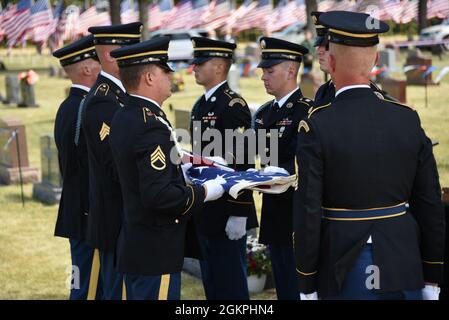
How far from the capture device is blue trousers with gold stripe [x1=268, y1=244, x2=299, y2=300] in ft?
17.9

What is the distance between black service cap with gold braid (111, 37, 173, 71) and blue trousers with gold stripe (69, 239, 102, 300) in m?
1.77

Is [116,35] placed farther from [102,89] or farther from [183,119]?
[183,119]

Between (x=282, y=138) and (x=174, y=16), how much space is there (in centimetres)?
3888

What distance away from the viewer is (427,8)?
134 feet

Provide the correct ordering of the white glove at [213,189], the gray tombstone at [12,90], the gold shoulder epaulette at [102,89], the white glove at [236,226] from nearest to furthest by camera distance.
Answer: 1. the white glove at [213,189]
2. the gold shoulder epaulette at [102,89]
3. the white glove at [236,226]
4. the gray tombstone at [12,90]

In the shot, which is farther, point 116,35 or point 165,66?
point 116,35

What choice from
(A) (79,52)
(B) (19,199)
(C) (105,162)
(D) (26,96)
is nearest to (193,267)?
(A) (79,52)

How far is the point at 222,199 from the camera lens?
566 cm

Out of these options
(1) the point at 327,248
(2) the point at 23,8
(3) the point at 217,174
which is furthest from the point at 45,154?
(2) the point at 23,8

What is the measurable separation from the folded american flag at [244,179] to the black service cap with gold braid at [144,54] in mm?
833

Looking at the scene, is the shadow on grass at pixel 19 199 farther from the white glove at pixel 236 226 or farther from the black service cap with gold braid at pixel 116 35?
the black service cap with gold braid at pixel 116 35

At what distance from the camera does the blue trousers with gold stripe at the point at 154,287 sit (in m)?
4.22

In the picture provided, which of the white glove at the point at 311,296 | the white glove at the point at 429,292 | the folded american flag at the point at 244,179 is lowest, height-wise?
the white glove at the point at 429,292

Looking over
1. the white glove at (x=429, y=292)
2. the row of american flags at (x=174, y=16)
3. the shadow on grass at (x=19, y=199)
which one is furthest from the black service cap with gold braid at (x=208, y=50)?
the row of american flags at (x=174, y=16)
